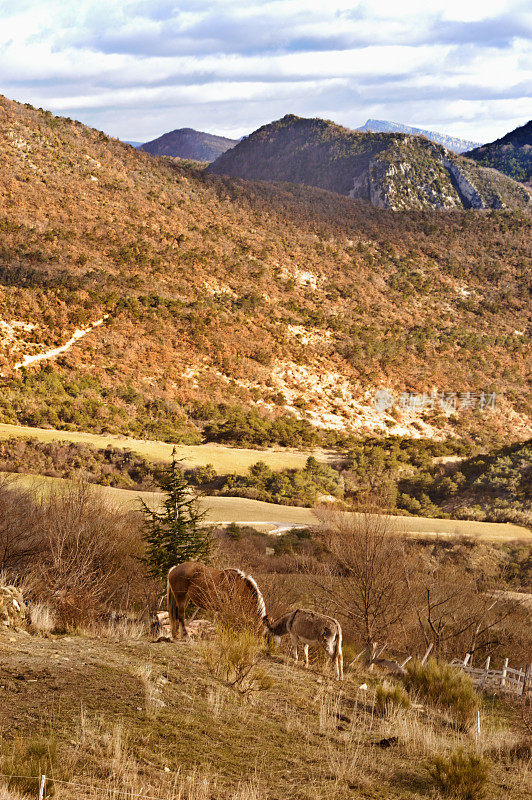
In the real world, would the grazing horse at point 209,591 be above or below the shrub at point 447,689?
above

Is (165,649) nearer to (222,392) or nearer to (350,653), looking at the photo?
(350,653)

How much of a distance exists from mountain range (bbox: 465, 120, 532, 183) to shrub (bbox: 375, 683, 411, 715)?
4688 inches

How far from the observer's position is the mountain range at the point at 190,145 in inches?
6988

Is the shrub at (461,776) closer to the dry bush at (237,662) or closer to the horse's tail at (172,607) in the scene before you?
the dry bush at (237,662)

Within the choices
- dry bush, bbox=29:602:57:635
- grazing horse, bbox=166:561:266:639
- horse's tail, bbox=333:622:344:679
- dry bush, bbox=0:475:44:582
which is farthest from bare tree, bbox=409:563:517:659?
dry bush, bbox=29:602:57:635

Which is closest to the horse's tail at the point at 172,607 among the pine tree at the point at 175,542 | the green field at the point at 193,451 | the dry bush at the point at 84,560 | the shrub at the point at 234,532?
the dry bush at the point at 84,560

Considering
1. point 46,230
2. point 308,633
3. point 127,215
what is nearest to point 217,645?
point 308,633

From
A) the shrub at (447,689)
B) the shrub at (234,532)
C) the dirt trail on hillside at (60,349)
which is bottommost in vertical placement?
the shrub at (234,532)

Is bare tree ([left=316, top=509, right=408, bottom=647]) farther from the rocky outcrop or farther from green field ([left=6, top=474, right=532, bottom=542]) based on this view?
the rocky outcrop

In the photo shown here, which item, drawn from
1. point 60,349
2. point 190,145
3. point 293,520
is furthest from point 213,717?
point 190,145

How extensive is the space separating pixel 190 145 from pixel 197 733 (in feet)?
622

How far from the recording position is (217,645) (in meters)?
7.85

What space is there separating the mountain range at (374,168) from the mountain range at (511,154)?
1826 centimetres

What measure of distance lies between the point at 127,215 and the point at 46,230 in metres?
8.81
